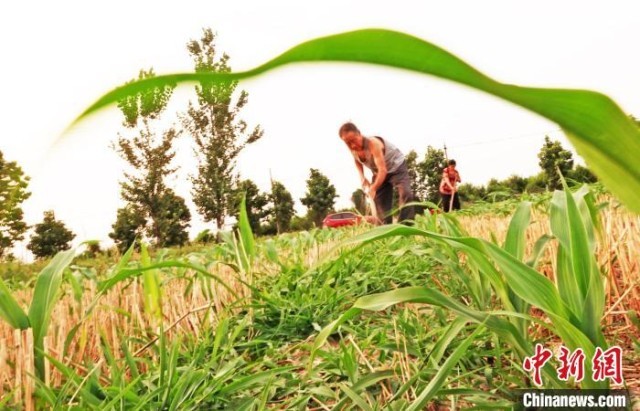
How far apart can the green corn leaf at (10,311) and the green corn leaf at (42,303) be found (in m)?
0.02

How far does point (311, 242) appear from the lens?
312cm

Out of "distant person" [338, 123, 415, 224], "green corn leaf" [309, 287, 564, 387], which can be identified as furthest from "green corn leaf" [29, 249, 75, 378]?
"distant person" [338, 123, 415, 224]

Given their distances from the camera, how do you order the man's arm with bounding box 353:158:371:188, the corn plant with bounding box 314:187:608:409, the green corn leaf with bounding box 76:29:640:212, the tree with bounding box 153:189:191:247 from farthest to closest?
1. the tree with bounding box 153:189:191:247
2. the man's arm with bounding box 353:158:371:188
3. the corn plant with bounding box 314:187:608:409
4. the green corn leaf with bounding box 76:29:640:212

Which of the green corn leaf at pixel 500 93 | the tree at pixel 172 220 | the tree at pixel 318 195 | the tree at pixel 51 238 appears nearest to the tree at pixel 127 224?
the tree at pixel 172 220

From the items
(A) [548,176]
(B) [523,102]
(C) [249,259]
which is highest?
(B) [523,102]

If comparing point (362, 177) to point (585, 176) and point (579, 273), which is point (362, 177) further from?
point (579, 273)

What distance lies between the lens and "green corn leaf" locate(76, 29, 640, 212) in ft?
0.92

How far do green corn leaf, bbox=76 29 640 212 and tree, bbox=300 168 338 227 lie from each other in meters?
32.5

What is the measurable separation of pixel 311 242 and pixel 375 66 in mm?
2845

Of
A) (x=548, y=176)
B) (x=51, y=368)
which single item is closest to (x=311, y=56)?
(x=51, y=368)

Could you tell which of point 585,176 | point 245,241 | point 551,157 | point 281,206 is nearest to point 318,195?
point 281,206

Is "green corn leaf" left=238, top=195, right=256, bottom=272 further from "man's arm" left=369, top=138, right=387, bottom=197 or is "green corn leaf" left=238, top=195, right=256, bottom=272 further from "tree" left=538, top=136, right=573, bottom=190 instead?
"tree" left=538, top=136, right=573, bottom=190

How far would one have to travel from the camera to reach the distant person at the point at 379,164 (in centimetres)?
456

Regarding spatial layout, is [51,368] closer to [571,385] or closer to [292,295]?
[292,295]
